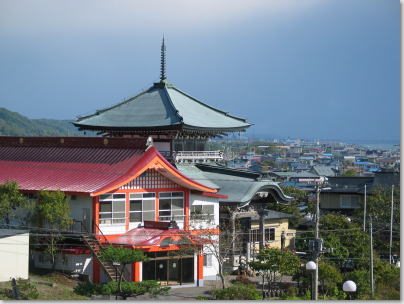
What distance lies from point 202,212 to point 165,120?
6613 mm

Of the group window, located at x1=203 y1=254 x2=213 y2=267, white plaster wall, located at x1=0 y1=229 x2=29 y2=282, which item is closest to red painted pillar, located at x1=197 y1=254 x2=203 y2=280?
window, located at x1=203 y1=254 x2=213 y2=267

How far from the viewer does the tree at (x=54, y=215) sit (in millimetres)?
29375

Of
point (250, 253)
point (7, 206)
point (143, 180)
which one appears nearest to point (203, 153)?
point (250, 253)

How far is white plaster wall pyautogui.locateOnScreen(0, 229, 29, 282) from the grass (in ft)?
1.75

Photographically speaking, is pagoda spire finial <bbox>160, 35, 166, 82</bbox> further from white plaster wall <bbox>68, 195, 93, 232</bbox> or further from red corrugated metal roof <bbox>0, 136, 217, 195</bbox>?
white plaster wall <bbox>68, 195, 93, 232</bbox>

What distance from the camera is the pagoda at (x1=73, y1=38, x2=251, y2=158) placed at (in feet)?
127

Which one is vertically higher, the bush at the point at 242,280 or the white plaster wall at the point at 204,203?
the white plaster wall at the point at 204,203

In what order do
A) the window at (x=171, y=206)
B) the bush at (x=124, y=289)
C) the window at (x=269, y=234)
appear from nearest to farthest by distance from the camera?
the bush at (x=124, y=289) < the window at (x=171, y=206) < the window at (x=269, y=234)

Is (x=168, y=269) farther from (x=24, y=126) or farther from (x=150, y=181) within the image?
(x=24, y=126)

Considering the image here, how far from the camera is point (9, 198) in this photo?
1204 inches

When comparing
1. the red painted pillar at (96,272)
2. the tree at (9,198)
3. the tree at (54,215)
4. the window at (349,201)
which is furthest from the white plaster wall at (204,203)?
the window at (349,201)

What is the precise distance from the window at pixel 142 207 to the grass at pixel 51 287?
3631mm

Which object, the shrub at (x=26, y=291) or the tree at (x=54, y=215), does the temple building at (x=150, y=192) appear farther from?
the shrub at (x=26, y=291)

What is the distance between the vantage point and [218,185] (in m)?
37.6
